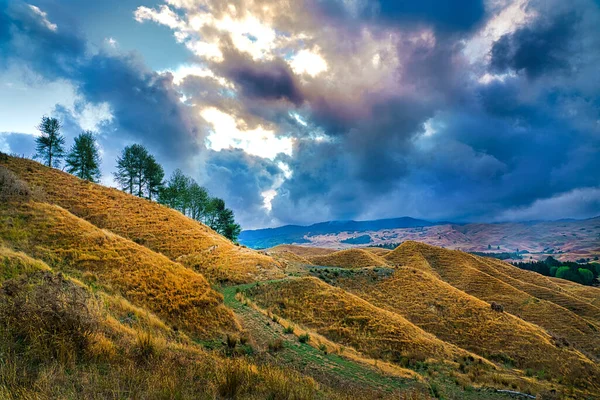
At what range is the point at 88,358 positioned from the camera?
7.28 m

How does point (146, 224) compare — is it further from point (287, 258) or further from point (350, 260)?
point (350, 260)

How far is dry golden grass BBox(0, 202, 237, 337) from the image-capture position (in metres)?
17.5

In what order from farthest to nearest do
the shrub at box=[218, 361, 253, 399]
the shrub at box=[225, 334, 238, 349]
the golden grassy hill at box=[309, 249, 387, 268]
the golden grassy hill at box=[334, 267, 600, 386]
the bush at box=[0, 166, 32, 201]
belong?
the golden grassy hill at box=[309, 249, 387, 268] → the golden grassy hill at box=[334, 267, 600, 386] → the bush at box=[0, 166, 32, 201] → the shrub at box=[225, 334, 238, 349] → the shrub at box=[218, 361, 253, 399]

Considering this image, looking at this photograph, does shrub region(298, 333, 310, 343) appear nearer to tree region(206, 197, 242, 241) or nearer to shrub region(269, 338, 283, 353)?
shrub region(269, 338, 283, 353)

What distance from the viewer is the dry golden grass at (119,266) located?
Answer: 1745 centimetres

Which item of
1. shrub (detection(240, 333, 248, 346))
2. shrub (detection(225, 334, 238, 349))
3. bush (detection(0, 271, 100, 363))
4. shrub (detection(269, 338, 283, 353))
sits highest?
bush (detection(0, 271, 100, 363))

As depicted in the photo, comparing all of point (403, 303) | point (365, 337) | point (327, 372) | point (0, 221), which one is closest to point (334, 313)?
point (365, 337)

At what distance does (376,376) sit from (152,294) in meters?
15.8

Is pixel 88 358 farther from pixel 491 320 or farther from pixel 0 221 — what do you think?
pixel 491 320

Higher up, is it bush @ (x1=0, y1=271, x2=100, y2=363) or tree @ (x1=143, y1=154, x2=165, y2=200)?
tree @ (x1=143, y1=154, x2=165, y2=200)

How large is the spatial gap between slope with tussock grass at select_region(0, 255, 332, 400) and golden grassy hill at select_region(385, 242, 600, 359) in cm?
6227

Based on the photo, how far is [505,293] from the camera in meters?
63.2

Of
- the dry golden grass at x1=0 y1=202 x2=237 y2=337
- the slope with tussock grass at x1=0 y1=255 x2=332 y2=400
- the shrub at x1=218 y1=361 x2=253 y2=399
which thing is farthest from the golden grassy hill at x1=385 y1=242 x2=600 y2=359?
the slope with tussock grass at x1=0 y1=255 x2=332 y2=400

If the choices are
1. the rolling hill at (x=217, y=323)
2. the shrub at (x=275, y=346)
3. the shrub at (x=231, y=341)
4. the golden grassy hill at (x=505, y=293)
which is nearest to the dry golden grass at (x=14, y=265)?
the rolling hill at (x=217, y=323)
